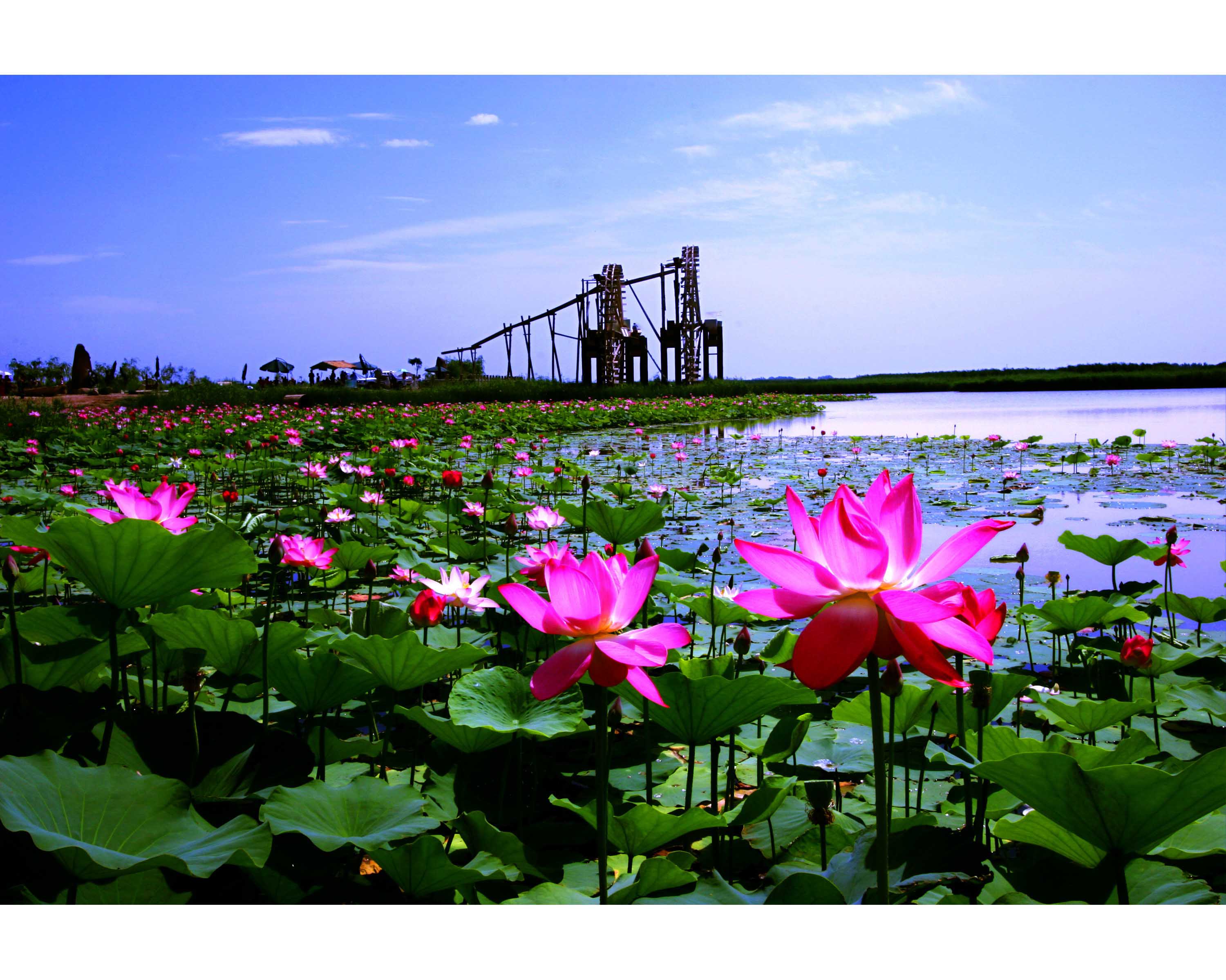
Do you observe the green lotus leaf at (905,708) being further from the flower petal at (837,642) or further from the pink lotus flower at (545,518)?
the pink lotus flower at (545,518)

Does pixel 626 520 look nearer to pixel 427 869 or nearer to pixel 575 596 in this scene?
pixel 427 869

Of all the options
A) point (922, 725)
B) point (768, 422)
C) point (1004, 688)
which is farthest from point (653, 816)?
point (768, 422)

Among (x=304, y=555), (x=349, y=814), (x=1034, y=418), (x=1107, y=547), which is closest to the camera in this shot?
(x=349, y=814)

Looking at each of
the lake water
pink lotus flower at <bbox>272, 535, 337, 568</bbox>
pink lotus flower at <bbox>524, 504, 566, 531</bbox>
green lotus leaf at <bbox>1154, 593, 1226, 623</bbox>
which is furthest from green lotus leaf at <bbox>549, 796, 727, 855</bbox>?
the lake water

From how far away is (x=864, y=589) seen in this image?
0.51 metres

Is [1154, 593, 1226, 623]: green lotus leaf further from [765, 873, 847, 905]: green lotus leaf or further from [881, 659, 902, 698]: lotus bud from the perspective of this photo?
[765, 873, 847, 905]: green lotus leaf

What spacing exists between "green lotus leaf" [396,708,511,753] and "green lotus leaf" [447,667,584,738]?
20mm

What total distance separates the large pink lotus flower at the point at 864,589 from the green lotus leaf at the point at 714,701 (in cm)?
40

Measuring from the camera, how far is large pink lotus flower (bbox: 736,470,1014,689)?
19.4 inches

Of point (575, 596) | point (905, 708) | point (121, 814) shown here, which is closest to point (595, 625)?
point (575, 596)

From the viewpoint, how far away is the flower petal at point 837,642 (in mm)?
491

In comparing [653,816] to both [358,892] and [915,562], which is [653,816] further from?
[915,562]

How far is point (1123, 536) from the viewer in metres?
3.20

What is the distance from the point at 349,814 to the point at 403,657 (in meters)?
0.26
